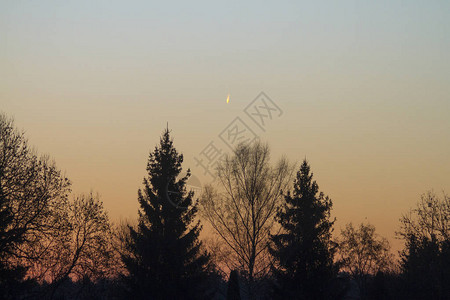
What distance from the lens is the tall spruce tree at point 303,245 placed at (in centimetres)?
4112

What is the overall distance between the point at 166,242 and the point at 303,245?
33.9 feet

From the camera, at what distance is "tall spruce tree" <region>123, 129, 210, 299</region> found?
4041 cm

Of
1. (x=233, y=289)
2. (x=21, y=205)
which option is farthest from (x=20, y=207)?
(x=233, y=289)

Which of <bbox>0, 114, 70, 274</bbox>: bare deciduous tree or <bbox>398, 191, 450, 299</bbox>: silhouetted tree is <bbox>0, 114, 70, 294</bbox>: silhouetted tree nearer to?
<bbox>0, 114, 70, 274</bbox>: bare deciduous tree

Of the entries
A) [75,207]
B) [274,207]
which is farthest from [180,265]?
[75,207]

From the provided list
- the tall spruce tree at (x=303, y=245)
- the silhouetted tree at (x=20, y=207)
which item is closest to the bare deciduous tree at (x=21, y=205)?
the silhouetted tree at (x=20, y=207)

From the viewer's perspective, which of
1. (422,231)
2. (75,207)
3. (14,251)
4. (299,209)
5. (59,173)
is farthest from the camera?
(75,207)

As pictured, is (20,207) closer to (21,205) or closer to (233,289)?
(21,205)

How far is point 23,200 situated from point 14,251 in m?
3.15

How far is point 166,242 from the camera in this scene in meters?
40.9

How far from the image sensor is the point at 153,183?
4306cm

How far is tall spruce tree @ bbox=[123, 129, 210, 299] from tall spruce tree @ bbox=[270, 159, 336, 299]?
20.4 ft

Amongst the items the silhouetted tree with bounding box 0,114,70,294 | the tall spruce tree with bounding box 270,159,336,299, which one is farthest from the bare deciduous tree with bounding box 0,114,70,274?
the tall spruce tree with bounding box 270,159,336,299

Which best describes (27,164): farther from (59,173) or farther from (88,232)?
(88,232)
